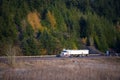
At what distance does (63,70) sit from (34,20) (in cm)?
4593

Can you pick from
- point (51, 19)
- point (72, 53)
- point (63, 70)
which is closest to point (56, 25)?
point (51, 19)

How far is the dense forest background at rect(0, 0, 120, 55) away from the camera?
73.8 m

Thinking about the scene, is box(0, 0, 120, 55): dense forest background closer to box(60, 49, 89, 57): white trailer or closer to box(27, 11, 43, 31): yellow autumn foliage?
box(27, 11, 43, 31): yellow autumn foliage

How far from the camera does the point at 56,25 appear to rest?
8662 cm

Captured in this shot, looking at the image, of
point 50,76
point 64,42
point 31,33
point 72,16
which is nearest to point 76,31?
point 72,16

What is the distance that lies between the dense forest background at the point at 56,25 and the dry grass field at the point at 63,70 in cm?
1630

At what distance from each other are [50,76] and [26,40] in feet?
133

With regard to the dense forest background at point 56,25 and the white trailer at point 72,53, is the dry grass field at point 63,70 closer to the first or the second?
the white trailer at point 72,53

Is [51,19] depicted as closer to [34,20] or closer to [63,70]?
[34,20]

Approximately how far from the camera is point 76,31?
91.3 m

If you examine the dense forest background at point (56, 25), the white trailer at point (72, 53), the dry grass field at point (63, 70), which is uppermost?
the dense forest background at point (56, 25)

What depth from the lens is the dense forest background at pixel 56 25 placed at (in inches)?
2904

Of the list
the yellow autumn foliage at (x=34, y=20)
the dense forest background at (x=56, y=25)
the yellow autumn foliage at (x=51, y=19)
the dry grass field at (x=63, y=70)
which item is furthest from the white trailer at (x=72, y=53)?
the yellow autumn foliage at (x=51, y=19)

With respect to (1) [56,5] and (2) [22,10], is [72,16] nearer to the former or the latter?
(1) [56,5]
